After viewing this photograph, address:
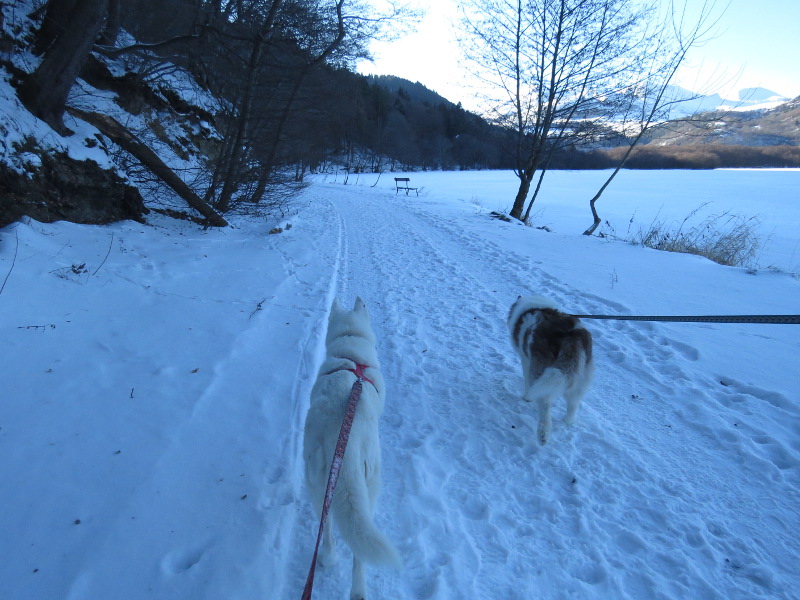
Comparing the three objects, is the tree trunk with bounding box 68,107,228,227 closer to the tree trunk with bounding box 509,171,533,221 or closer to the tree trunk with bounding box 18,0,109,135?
the tree trunk with bounding box 18,0,109,135

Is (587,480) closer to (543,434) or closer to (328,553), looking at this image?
(543,434)

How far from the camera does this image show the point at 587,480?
288 centimetres

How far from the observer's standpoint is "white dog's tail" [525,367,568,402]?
10.2 ft

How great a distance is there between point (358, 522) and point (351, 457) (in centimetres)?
29

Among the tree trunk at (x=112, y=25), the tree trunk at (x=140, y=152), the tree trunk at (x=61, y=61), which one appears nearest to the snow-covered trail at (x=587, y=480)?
the tree trunk at (x=140, y=152)

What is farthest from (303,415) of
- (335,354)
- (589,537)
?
(589,537)

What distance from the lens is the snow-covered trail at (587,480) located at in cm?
221

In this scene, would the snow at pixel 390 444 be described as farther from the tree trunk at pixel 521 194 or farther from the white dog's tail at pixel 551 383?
the tree trunk at pixel 521 194

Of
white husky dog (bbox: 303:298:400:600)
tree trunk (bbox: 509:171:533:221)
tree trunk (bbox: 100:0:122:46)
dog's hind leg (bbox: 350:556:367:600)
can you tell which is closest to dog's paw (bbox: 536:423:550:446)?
white husky dog (bbox: 303:298:400:600)

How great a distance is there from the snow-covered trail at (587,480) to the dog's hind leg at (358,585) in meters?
0.11

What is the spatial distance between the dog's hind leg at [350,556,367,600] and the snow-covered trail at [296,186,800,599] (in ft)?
0.37

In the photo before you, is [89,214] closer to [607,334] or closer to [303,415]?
[303,415]

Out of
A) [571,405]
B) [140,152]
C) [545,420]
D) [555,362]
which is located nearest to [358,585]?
[545,420]

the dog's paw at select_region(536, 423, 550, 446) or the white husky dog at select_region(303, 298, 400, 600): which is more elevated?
the white husky dog at select_region(303, 298, 400, 600)
